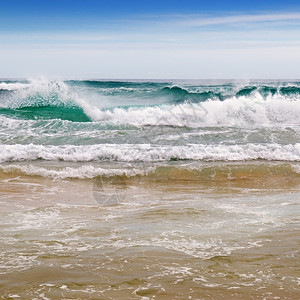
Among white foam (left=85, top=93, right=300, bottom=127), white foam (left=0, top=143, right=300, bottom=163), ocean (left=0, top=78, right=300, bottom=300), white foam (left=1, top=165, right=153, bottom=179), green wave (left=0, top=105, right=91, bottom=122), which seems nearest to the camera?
ocean (left=0, top=78, right=300, bottom=300)

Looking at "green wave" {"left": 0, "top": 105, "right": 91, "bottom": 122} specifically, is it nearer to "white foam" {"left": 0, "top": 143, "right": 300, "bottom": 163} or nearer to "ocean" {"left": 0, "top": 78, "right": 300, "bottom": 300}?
"ocean" {"left": 0, "top": 78, "right": 300, "bottom": 300}

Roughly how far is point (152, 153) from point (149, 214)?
191 inches

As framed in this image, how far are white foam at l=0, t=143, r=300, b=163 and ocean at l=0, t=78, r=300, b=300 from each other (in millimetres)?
27

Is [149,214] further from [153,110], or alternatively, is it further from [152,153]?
[153,110]

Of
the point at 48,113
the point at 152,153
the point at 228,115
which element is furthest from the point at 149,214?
the point at 48,113

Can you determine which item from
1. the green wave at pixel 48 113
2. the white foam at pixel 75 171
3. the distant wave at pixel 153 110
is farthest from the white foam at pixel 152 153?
the green wave at pixel 48 113

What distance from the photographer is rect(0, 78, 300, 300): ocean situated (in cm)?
314

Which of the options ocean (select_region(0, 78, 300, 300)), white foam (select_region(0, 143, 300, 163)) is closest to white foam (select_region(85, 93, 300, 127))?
ocean (select_region(0, 78, 300, 300))

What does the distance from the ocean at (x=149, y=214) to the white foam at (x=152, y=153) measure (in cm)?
3

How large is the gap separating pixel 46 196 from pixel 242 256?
13.8ft

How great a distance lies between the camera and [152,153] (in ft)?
33.6

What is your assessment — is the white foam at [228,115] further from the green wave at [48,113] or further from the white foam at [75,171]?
the white foam at [75,171]

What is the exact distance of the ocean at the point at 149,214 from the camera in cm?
314

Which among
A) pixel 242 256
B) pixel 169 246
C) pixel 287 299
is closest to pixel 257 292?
pixel 287 299
